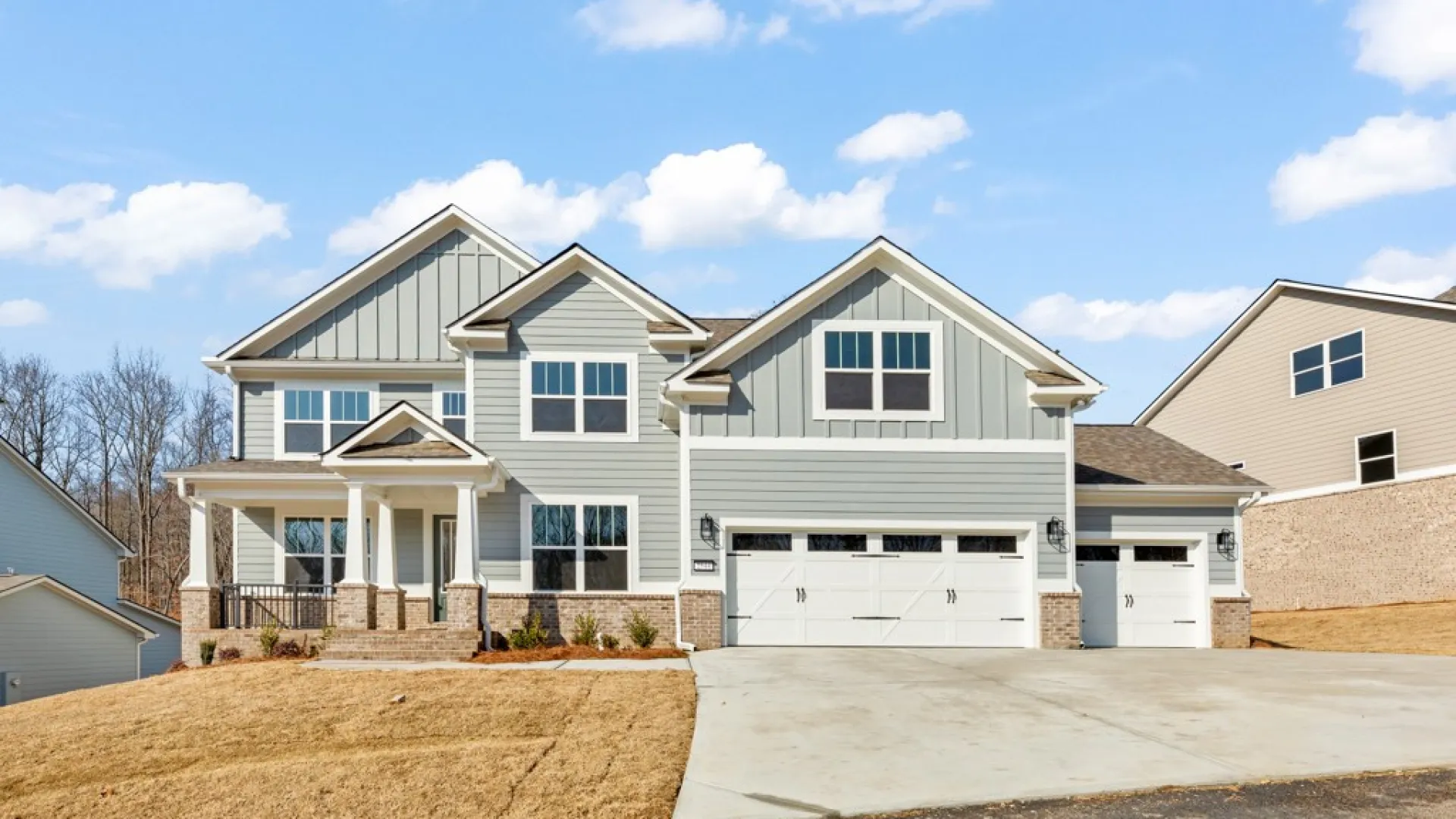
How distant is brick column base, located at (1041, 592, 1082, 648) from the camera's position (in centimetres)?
1981

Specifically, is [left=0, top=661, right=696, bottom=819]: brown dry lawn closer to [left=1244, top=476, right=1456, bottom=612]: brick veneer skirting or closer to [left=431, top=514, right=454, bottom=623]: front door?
[left=431, top=514, right=454, bottom=623]: front door

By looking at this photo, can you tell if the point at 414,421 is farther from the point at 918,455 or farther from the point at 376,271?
the point at 918,455

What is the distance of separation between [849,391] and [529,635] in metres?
6.60

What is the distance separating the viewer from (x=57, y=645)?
1029 inches

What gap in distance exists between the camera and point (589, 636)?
19.6m

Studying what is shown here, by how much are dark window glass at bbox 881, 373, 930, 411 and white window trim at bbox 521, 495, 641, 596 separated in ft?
15.5

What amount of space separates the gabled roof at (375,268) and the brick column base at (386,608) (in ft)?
19.9

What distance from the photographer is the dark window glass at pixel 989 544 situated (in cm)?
2019

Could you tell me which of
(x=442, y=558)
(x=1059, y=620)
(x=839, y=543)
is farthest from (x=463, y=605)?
(x=1059, y=620)

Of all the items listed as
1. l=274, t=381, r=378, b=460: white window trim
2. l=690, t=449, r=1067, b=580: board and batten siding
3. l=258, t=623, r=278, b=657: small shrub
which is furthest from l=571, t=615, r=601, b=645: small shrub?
l=274, t=381, r=378, b=460: white window trim

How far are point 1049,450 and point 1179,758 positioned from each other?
10.7m

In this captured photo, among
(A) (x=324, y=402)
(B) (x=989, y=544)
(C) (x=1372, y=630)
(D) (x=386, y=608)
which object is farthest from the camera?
(A) (x=324, y=402)

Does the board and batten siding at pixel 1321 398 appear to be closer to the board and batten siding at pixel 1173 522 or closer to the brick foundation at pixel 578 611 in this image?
the board and batten siding at pixel 1173 522

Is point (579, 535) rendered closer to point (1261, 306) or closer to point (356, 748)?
point (356, 748)
